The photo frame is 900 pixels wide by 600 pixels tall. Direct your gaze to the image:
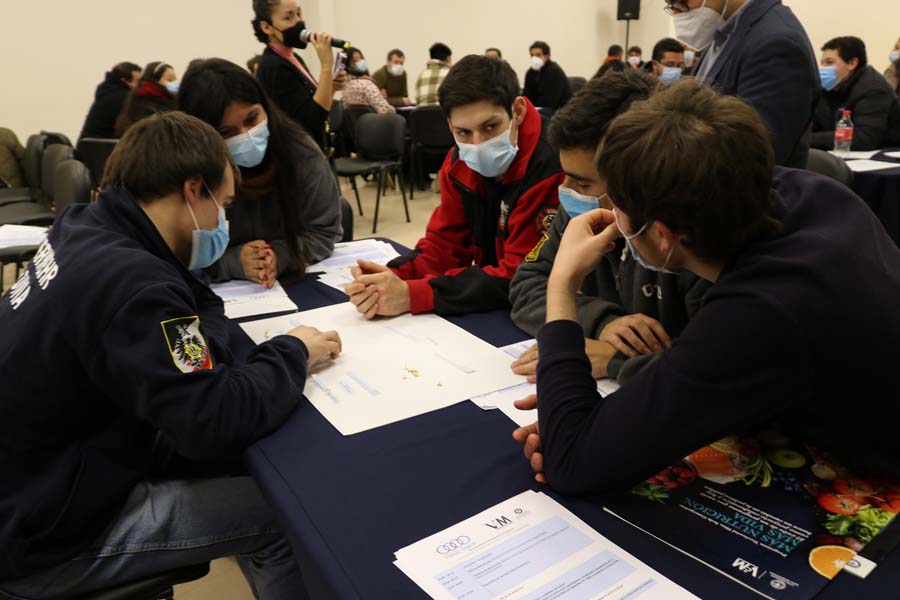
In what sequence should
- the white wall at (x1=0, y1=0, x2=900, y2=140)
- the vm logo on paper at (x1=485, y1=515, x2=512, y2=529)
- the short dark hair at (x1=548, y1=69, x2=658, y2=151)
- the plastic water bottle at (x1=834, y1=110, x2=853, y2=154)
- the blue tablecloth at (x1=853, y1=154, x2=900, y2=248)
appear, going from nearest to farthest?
the vm logo on paper at (x1=485, y1=515, x2=512, y2=529)
the short dark hair at (x1=548, y1=69, x2=658, y2=151)
the blue tablecloth at (x1=853, y1=154, x2=900, y2=248)
the plastic water bottle at (x1=834, y1=110, x2=853, y2=154)
the white wall at (x1=0, y1=0, x2=900, y2=140)

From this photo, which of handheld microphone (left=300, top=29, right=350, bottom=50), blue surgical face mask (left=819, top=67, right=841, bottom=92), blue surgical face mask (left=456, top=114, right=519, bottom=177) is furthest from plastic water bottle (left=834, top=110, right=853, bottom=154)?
blue surgical face mask (left=456, top=114, right=519, bottom=177)

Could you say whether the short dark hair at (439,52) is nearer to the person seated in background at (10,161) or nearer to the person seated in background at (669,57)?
the person seated in background at (669,57)

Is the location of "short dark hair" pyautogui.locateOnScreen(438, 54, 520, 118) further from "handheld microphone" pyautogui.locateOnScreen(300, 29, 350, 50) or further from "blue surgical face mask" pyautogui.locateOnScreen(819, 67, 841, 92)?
"blue surgical face mask" pyautogui.locateOnScreen(819, 67, 841, 92)

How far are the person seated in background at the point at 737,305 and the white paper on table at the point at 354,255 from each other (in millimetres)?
1195

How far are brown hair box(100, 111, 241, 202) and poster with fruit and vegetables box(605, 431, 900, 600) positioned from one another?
90 centimetres

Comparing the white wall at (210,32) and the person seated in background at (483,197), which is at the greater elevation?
the white wall at (210,32)

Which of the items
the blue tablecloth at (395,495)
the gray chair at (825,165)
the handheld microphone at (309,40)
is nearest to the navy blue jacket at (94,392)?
the blue tablecloth at (395,495)

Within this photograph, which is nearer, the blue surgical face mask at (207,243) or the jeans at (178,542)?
the jeans at (178,542)

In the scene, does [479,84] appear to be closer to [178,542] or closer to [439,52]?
[178,542]

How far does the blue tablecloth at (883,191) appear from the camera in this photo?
9.60 feet

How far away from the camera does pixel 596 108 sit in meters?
1.21

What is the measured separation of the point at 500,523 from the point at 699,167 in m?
0.47

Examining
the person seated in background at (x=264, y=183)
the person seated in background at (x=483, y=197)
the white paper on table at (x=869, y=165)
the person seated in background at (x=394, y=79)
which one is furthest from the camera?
the person seated in background at (x=394, y=79)

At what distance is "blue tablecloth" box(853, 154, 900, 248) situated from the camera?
2.93 meters
